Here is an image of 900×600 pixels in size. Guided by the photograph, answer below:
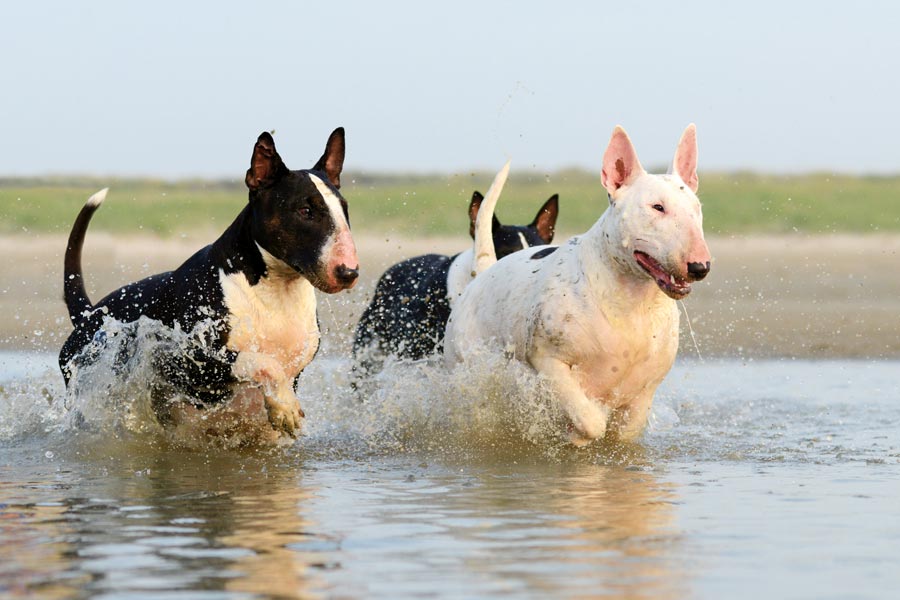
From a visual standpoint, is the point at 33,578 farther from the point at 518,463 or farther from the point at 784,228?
the point at 784,228

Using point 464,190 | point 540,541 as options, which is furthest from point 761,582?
point 464,190

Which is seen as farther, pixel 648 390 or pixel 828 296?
pixel 828 296

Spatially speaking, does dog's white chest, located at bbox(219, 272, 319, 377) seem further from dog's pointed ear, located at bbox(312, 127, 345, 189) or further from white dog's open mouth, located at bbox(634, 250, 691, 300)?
white dog's open mouth, located at bbox(634, 250, 691, 300)

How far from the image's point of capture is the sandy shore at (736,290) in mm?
15039

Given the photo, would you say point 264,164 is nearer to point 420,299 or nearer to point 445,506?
point 445,506

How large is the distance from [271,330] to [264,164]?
0.71 meters

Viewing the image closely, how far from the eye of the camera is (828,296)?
725 inches

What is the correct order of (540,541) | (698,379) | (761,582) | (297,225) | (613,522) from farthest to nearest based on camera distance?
1. (698,379)
2. (297,225)
3. (613,522)
4. (540,541)
5. (761,582)

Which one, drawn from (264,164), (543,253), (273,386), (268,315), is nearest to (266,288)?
(268,315)

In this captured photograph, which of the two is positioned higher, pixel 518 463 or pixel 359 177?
pixel 359 177

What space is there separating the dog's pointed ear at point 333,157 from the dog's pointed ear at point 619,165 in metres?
1.22

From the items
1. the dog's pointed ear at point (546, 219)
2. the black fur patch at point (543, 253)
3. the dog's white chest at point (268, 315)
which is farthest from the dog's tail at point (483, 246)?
the dog's white chest at point (268, 315)

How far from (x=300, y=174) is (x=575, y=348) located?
1371mm

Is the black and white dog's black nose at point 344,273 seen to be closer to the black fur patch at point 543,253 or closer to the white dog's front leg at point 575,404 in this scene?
the white dog's front leg at point 575,404
